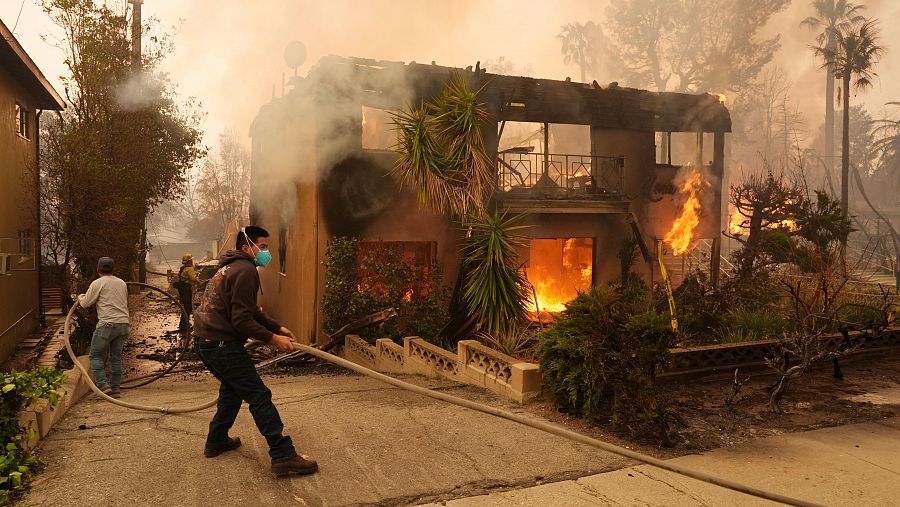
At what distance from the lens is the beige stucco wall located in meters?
11.8

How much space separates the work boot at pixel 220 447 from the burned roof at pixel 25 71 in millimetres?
9015

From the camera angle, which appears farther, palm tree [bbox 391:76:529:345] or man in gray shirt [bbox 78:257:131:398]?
palm tree [bbox 391:76:529:345]

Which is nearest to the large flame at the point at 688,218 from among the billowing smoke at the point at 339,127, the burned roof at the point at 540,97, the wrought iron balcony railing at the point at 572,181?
Answer: the burned roof at the point at 540,97

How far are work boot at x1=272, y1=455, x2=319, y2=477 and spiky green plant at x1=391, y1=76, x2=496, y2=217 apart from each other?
6826 millimetres

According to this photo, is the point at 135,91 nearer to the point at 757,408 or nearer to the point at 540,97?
the point at 540,97

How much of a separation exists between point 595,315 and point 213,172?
48.6 metres

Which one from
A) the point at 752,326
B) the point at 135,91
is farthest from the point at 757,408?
the point at 135,91

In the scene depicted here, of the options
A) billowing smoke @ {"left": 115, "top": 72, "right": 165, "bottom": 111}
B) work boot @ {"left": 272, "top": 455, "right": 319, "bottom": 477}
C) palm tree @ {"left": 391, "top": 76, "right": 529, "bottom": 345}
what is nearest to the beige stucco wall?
billowing smoke @ {"left": 115, "top": 72, "right": 165, "bottom": 111}

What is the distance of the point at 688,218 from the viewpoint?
628 inches

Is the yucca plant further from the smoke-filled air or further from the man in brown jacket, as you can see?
the man in brown jacket

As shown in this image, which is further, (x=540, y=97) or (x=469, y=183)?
(x=540, y=97)

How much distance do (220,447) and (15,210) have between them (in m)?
10.8

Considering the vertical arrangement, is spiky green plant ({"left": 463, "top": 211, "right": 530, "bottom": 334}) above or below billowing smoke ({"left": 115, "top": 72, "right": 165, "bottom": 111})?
below

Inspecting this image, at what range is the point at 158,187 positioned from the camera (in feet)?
70.0
